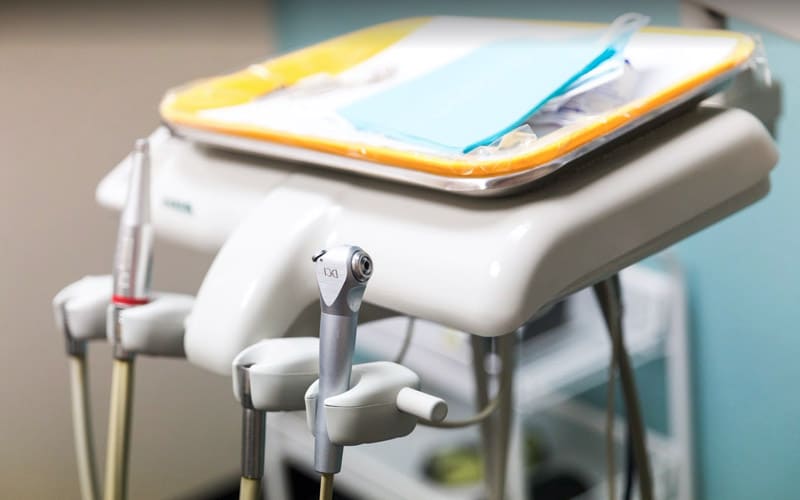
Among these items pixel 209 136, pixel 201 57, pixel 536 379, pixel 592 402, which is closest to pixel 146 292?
pixel 209 136

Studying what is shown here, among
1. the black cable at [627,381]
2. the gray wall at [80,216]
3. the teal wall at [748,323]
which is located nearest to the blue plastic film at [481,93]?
the black cable at [627,381]

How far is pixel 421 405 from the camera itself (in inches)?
20.5

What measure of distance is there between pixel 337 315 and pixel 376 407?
0.06 metres

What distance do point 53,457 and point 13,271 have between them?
36 centimetres

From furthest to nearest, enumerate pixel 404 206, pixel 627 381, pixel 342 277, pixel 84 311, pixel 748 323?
pixel 748 323
pixel 627 381
pixel 84 311
pixel 404 206
pixel 342 277

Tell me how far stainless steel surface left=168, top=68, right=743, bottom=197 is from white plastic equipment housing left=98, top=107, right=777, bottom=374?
17 millimetres

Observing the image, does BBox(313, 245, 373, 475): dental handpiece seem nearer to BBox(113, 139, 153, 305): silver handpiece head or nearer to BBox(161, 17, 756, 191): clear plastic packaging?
BBox(161, 17, 756, 191): clear plastic packaging

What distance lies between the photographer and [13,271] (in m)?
1.63

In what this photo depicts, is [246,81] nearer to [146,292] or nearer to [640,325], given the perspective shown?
[146,292]

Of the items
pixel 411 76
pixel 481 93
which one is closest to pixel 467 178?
pixel 481 93

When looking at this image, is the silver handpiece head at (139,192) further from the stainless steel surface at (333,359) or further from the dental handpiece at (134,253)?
the stainless steel surface at (333,359)

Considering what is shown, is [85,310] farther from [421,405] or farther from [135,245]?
[421,405]

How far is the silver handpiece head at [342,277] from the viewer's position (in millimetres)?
518

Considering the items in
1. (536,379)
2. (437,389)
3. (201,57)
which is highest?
(201,57)
